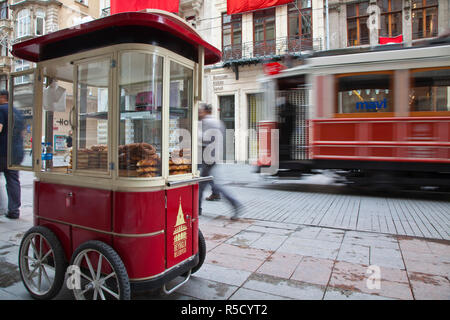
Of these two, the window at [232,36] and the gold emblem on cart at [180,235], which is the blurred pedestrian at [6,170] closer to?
the gold emblem on cart at [180,235]

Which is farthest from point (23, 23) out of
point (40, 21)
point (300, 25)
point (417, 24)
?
point (417, 24)

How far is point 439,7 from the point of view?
15.5m

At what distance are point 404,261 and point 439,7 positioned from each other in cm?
1677

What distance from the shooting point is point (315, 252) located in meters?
3.97

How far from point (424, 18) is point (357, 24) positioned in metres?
3.10

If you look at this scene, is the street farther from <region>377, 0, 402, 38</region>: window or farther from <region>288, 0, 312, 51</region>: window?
<region>288, 0, 312, 51</region>: window

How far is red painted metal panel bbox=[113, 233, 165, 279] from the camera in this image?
2.41 m

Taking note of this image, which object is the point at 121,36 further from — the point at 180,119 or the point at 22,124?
the point at 22,124

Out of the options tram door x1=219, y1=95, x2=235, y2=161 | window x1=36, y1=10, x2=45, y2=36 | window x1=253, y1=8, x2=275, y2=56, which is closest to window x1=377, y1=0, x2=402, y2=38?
window x1=253, y1=8, x2=275, y2=56

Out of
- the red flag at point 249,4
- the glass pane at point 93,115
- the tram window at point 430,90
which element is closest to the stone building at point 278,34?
the red flag at point 249,4

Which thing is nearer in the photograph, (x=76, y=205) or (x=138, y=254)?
(x=138, y=254)

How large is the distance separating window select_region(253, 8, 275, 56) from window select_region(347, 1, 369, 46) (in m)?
4.15
